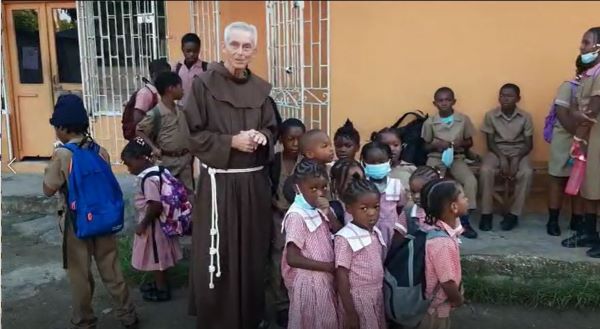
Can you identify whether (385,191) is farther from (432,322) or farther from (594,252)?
(594,252)

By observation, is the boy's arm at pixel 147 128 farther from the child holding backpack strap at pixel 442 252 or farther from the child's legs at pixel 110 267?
the child holding backpack strap at pixel 442 252

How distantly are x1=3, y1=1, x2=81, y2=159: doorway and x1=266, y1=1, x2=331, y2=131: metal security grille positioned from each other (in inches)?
106

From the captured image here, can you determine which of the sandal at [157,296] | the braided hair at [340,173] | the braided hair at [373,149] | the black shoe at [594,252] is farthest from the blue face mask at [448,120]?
the sandal at [157,296]

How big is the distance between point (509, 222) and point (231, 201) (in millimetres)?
2656

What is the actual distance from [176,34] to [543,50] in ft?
12.5

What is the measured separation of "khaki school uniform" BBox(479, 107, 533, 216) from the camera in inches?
192

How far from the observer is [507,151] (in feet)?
16.5

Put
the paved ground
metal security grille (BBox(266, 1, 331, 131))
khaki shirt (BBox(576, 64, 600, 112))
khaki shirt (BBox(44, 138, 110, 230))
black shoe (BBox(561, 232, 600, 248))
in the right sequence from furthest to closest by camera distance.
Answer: metal security grille (BBox(266, 1, 331, 131)) < black shoe (BBox(561, 232, 600, 248)) < khaki shirt (BBox(576, 64, 600, 112)) < the paved ground < khaki shirt (BBox(44, 138, 110, 230))

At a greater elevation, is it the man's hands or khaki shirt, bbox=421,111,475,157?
the man's hands

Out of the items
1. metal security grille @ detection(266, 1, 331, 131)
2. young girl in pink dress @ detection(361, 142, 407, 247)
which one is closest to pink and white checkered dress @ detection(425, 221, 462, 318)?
young girl in pink dress @ detection(361, 142, 407, 247)

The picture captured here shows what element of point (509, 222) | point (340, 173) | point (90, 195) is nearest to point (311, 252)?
point (340, 173)

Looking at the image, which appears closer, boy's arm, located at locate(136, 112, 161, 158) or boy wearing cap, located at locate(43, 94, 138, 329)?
boy wearing cap, located at locate(43, 94, 138, 329)

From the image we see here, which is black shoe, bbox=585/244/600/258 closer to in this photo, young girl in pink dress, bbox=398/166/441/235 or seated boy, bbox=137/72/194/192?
young girl in pink dress, bbox=398/166/441/235

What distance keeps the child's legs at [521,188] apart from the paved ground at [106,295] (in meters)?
0.17
